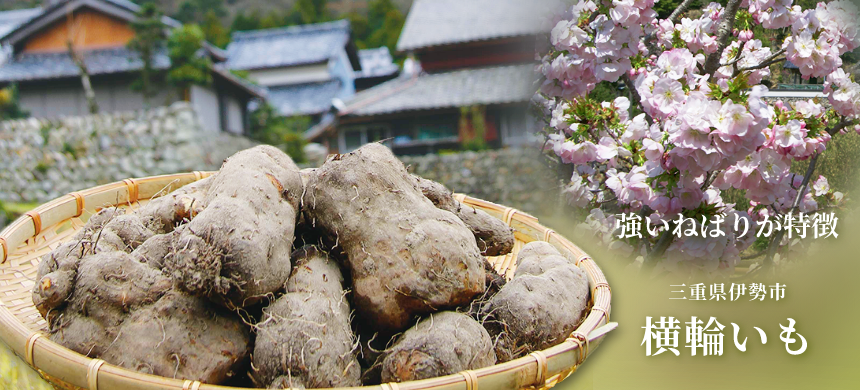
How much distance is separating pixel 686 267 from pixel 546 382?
0.81 metres

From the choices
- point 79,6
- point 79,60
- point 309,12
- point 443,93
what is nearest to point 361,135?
point 443,93

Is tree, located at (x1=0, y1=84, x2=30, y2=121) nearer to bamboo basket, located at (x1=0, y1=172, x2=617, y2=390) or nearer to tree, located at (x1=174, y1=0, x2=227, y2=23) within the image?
bamboo basket, located at (x1=0, y1=172, x2=617, y2=390)

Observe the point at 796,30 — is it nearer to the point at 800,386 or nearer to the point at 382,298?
the point at 800,386

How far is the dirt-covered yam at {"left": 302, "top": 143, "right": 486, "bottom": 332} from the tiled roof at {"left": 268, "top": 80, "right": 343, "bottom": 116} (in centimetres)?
1102

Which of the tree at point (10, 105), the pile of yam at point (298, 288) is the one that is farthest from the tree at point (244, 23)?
the pile of yam at point (298, 288)

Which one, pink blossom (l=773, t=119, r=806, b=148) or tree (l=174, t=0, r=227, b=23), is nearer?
pink blossom (l=773, t=119, r=806, b=148)

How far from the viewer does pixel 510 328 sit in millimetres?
1109

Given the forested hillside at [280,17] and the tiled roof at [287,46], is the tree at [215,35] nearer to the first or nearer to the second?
the forested hillside at [280,17]

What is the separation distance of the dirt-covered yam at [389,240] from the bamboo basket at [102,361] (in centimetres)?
19

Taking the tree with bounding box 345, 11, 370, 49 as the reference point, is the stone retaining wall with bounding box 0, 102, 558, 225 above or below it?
below

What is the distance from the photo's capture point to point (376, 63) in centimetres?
1541

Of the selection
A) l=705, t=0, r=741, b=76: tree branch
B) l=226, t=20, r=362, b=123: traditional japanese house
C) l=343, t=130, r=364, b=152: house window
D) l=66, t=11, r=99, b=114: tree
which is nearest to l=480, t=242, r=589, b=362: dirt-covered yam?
l=705, t=0, r=741, b=76: tree branch

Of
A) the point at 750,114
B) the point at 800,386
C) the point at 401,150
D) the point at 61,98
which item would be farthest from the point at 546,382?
the point at 61,98

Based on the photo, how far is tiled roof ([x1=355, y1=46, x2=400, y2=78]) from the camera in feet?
46.2
